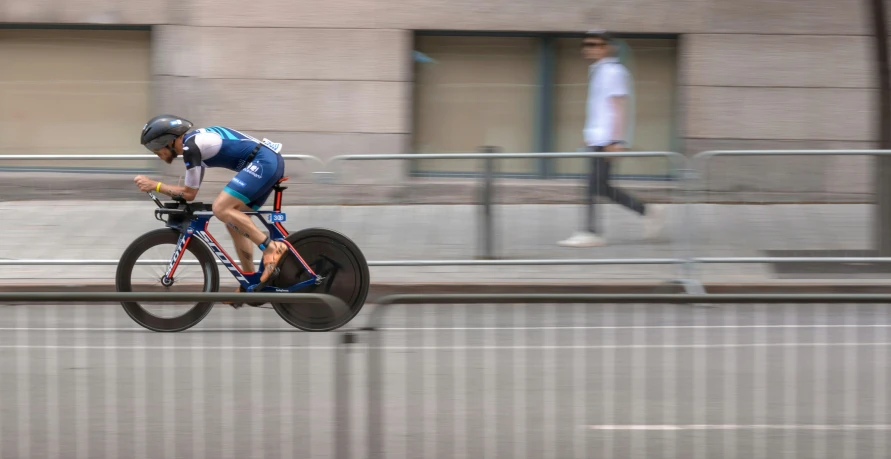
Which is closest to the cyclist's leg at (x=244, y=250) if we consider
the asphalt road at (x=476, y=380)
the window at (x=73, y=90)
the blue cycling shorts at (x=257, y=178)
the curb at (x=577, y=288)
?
the blue cycling shorts at (x=257, y=178)

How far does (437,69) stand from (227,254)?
699cm

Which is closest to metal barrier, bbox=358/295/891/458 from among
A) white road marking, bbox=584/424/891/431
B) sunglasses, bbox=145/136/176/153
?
white road marking, bbox=584/424/891/431

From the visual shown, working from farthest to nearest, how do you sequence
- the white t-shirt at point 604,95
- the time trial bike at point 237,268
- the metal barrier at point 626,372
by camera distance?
the white t-shirt at point 604,95 < the time trial bike at point 237,268 < the metal barrier at point 626,372

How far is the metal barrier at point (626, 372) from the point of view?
367cm

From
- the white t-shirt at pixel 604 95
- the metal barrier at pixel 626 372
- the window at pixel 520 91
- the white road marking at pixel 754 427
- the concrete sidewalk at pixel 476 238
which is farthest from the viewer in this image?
the window at pixel 520 91

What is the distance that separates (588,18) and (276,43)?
12.2 ft

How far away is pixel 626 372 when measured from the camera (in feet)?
12.4

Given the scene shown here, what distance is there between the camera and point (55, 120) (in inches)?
577

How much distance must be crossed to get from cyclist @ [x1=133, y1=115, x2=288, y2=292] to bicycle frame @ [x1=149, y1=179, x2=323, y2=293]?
7 cm

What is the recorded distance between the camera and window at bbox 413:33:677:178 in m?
14.4

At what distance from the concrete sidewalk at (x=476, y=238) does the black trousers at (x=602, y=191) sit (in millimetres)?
82

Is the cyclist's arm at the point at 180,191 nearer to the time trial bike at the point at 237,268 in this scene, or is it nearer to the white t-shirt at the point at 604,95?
the time trial bike at the point at 237,268

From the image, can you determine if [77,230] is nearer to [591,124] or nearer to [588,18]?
[591,124]

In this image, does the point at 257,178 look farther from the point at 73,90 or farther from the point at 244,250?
the point at 73,90
